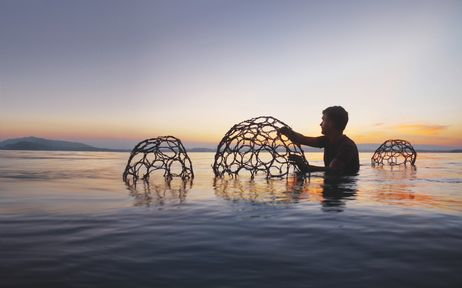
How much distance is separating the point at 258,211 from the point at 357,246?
7.88 feet

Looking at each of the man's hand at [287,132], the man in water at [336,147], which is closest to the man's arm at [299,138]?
the man's hand at [287,132]

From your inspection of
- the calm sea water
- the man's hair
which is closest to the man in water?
the man's hair

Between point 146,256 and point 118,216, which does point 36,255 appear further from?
point 118,216

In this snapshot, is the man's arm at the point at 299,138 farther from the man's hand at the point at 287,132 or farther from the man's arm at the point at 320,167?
the man's arm at the point at 320,167

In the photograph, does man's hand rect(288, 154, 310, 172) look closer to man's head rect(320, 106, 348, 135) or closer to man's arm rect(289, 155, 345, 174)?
man's arm rect(289, 155, 345, 174)

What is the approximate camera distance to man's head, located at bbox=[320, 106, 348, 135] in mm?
11336

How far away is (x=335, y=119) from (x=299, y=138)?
4.42 ft

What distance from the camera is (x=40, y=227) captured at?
194 inches

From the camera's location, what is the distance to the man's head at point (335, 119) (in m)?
11.3

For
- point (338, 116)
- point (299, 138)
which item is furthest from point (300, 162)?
point (338, 116)

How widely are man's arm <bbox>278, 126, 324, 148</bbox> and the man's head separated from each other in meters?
0.72

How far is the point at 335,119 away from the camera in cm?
1135

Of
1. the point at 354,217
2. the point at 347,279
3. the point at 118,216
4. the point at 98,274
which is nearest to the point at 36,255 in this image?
the point at 98,274

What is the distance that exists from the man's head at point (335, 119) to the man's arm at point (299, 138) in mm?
719
